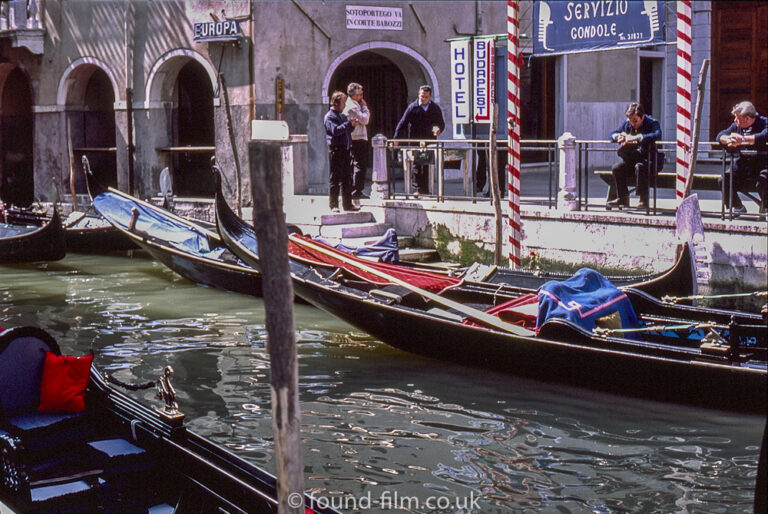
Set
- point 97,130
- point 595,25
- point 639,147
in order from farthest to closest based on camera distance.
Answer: point 97,130 < point 639,147 < point 595,25

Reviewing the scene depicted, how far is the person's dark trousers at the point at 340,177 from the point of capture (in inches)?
394

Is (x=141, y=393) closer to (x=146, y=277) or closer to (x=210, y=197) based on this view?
(x=146, y=277)

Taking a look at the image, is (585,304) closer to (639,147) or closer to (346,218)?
(639,147)

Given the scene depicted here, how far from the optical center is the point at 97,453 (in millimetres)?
3924

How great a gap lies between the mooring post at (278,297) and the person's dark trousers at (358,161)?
301 inches

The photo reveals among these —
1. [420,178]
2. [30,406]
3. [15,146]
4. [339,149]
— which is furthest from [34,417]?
[15,146]

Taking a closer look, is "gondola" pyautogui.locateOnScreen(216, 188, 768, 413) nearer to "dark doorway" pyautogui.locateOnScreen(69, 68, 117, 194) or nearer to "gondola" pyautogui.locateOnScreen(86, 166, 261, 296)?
"gondola" pyautogui.locateOnScreen(86, 166, 261, 296)

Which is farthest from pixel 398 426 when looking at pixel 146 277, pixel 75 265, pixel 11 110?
pixel 11 110

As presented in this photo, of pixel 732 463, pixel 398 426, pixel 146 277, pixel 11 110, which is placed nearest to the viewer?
pixel 732 463

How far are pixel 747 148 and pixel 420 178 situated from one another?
3.61 metres

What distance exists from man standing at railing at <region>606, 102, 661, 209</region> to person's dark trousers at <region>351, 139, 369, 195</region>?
8.99 feet

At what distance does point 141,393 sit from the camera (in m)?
6.14

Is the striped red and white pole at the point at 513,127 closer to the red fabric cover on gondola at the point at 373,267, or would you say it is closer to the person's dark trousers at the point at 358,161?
the red fabric cover on gondola at the point at 373,267

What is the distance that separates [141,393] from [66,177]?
9.20m
